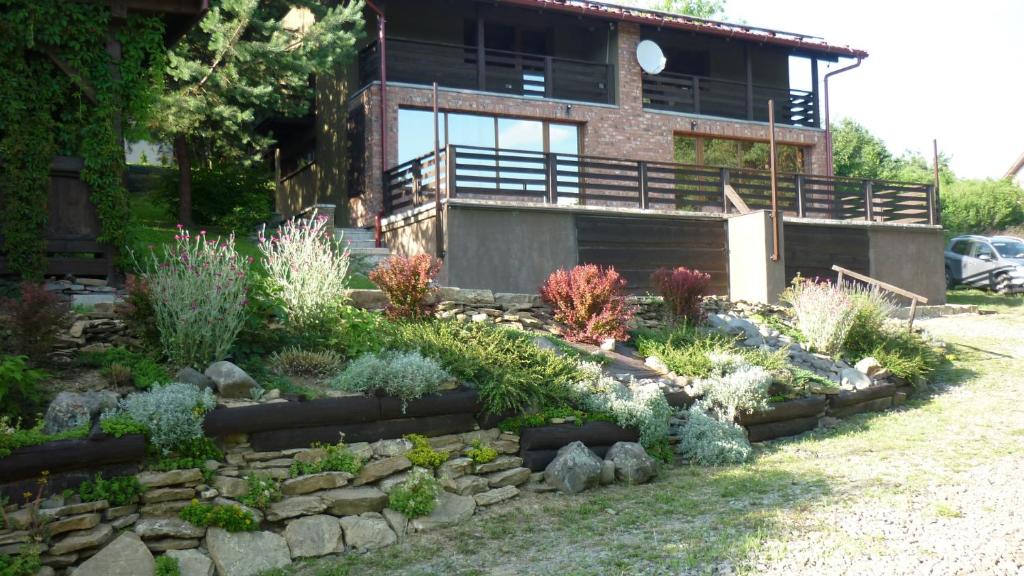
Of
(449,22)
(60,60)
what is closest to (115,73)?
(60,60)

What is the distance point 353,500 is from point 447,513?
2.58ft

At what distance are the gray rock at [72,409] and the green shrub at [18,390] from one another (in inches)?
6.0

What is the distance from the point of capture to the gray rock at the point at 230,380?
677 centimetres

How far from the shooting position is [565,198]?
17141 millimetres

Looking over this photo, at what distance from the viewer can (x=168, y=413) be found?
6.11 meters

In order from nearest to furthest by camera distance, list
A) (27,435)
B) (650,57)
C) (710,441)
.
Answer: (27,435), (710,441), (650,57)

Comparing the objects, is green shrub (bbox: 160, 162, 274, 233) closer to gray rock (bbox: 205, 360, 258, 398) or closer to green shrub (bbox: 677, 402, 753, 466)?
gray rock (bbox: 205, 360, 258, 398)

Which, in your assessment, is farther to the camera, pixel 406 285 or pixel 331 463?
pixel 406 285

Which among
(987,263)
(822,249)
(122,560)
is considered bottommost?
(122,560)

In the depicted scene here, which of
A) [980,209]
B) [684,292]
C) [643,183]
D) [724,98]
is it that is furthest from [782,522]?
[980,209]

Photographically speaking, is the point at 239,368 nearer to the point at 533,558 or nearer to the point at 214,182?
the point at 533,558

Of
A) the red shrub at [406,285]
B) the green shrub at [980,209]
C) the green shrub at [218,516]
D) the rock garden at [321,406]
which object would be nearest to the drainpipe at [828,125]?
the rock garden at [321,406]

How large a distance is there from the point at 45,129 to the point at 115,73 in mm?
1039

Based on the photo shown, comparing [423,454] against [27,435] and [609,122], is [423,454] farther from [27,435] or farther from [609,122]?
[609,122]
